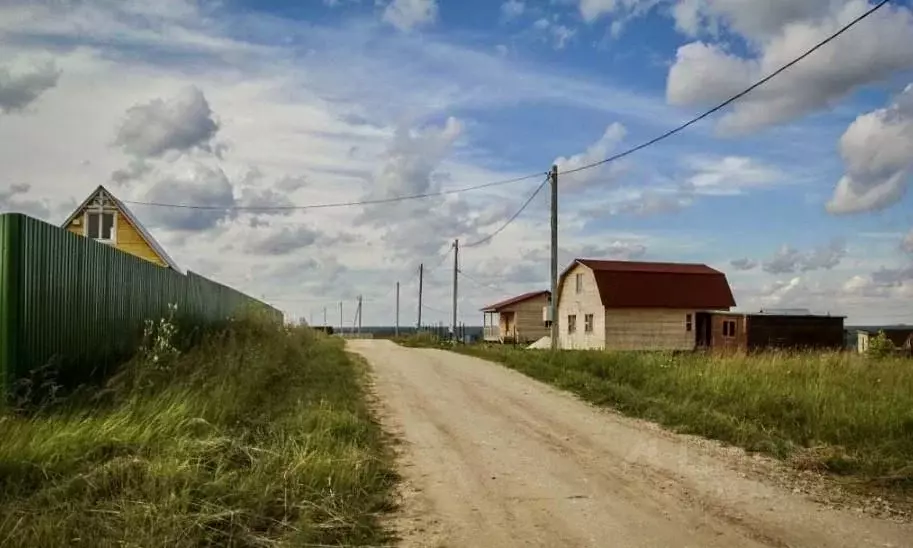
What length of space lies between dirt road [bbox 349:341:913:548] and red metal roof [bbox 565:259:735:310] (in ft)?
108

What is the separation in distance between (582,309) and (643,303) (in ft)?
13.5

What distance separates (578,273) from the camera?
49031mm

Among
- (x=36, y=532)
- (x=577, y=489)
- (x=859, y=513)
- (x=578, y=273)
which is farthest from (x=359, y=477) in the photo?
(x=578, y=273)

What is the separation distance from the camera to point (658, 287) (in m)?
46.1

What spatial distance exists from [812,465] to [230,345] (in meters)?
9.97

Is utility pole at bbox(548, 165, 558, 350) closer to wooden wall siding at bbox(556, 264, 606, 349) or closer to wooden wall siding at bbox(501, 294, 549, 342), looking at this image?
wooden wall siding at bbox(556, 264, 606, 349)

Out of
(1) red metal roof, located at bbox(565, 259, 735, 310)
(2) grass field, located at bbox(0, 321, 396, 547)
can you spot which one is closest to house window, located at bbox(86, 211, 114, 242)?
(1) red metal roof, located at bbox(565, 259, 735, 310)

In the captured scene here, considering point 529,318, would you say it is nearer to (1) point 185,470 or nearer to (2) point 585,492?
(2) point 585,492

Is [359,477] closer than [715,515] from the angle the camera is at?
No

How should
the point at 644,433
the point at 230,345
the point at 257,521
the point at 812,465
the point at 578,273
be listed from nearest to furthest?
the point at 257,521 → the point at 812,465 → the point at 644,433 → the point at 230,345 → the point at 578,273

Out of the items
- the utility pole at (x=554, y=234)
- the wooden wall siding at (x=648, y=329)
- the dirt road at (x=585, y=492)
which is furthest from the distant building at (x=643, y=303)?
the dirt road at (x=585, y=492)

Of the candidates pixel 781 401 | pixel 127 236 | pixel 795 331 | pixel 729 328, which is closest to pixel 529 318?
pixel 729 328

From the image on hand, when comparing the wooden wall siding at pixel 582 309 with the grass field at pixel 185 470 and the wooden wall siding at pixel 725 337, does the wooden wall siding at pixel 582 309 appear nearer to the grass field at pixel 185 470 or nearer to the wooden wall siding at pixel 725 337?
the wooden wall siding at pixel 725 337

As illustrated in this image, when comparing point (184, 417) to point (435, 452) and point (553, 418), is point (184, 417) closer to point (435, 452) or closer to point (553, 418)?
point (435, 452)
